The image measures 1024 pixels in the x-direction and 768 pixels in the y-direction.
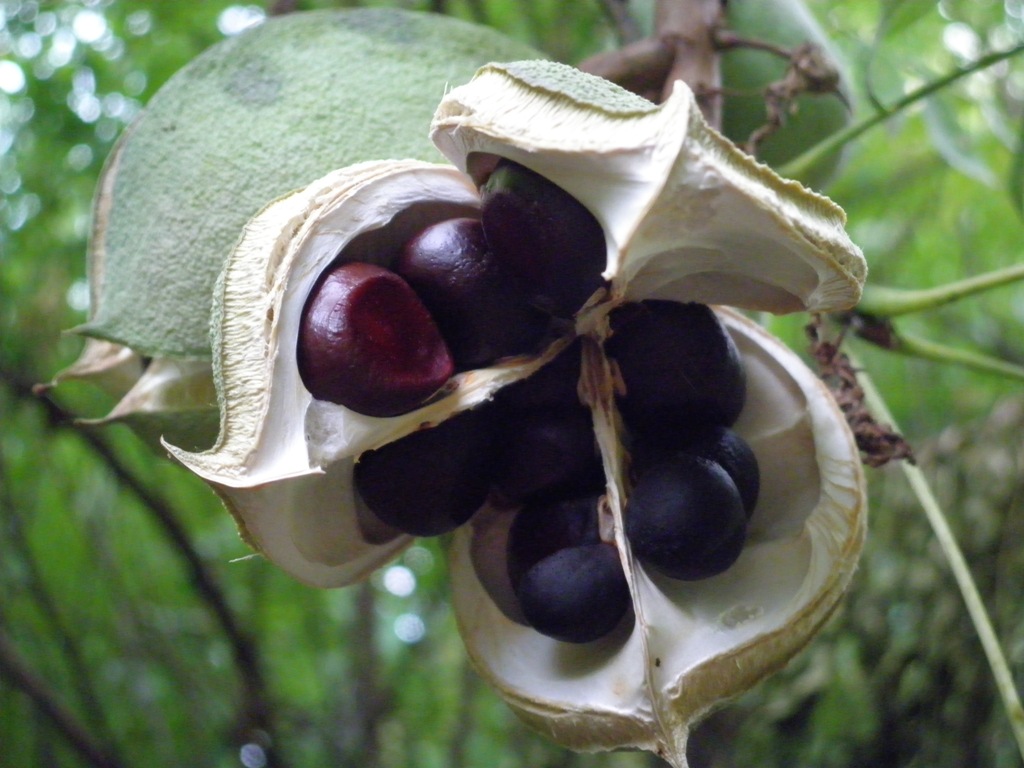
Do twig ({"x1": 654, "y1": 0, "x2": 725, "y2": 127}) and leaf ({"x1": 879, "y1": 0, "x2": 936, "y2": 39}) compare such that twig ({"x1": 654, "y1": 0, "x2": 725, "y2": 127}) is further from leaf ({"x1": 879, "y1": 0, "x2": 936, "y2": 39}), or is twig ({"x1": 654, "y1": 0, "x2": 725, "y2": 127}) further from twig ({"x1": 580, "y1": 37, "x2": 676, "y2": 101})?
leaf ({"x1": 879, "y1": 0, "x2": 936, "y2": 39})

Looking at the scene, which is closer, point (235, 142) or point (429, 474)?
point (429, 474)

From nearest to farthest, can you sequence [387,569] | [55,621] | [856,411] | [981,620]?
[856,411] → [981,620] → [55,621] → [387,569]

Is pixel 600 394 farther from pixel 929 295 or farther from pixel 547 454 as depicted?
pixel 929 295

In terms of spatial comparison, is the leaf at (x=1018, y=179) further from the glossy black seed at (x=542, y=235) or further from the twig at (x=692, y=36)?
the glossy black seed at (x=542, y=235)

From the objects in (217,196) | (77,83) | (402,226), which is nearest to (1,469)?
(77,83)

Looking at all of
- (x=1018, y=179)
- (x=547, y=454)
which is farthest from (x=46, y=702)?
(x=1018, y=179)

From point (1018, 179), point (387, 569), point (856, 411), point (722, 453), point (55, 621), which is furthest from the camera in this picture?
point (387, 569)
